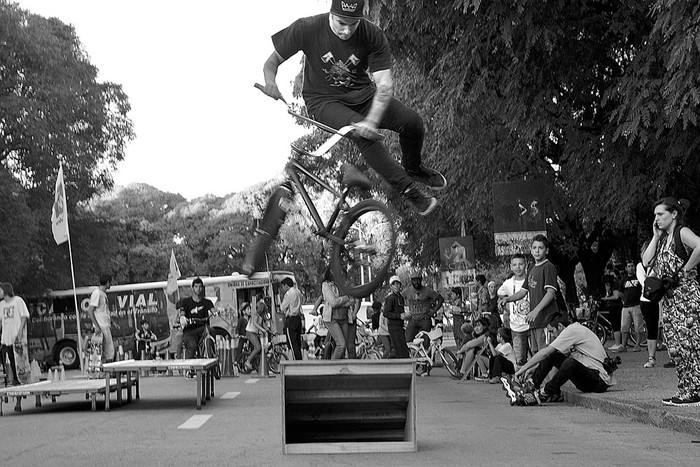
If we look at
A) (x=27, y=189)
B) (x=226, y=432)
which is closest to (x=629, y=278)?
(x=226, y=432)

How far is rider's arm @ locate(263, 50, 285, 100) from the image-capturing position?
798 centimetres

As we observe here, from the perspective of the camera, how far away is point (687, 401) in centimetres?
1204

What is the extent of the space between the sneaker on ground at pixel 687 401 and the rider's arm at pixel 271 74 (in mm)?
6285

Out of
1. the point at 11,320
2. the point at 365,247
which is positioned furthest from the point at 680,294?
the point at 11,320

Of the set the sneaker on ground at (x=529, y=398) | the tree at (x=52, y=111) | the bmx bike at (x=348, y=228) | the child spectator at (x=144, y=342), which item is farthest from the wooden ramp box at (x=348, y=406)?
the tree at (x=52, y=111)

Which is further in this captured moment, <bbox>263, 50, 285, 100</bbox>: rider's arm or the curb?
the curb

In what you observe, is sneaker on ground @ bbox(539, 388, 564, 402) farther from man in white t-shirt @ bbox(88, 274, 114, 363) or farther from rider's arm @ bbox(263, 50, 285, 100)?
man in white t-shirt @ bbox(88, 274, 114, 363)

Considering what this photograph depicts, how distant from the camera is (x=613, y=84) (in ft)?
58.3

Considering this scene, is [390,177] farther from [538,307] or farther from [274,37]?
[538,307]

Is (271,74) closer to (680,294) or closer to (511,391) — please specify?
(680,294)

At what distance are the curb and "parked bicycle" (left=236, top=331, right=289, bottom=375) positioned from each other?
32.6ft

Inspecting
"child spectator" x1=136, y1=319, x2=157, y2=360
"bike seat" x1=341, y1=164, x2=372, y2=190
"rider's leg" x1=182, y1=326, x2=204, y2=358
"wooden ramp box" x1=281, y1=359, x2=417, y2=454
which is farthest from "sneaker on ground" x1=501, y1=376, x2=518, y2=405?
"child spectator" x1=136, y1=319, x2=157, y2=360

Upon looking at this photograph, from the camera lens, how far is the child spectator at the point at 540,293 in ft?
53.1

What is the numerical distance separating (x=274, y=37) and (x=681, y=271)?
223 inches
